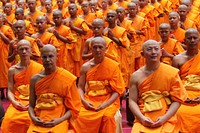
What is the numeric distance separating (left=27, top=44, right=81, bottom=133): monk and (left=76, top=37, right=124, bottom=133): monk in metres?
0.60

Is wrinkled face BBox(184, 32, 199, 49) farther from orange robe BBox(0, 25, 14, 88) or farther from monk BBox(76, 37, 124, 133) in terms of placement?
orange robe BBox(0, 25, 14, 88)

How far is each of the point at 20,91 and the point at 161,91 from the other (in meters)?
1.88

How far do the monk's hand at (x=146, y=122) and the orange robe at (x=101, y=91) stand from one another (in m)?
0.91

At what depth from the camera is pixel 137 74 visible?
5.60 meters

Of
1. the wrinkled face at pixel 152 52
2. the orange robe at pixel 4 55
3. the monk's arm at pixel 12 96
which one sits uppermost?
the wrinkled face at pixel 152 52

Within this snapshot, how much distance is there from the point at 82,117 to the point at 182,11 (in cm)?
425

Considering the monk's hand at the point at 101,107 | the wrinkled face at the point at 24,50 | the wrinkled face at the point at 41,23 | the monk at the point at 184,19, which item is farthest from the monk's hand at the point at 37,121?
the monk at the point at 184,19

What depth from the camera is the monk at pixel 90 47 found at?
8.00 meters

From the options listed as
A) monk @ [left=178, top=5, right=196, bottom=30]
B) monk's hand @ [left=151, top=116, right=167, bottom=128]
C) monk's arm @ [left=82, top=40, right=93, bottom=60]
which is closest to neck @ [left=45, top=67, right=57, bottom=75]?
monk's hand @ [left=151, top=116, right=167, bottom=128]

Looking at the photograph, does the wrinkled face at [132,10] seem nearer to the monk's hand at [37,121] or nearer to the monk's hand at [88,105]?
the monk's hand at [88,105]

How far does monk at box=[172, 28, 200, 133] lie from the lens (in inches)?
241

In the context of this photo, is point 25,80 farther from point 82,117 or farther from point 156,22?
point 156,22

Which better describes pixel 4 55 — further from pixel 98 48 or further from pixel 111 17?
pixel 98 48

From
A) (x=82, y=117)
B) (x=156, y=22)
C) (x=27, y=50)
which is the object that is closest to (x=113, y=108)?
(x=82, y=117)
